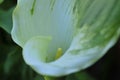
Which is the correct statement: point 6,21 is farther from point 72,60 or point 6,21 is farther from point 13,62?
point 72,60

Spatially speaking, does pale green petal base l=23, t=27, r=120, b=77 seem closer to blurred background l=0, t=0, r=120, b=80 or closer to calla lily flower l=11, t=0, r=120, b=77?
calla lily flower l=11, t=0, r=120, b=77

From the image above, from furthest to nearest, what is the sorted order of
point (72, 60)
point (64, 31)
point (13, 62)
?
point (13, 62), point (64, 31), point (72, 60)

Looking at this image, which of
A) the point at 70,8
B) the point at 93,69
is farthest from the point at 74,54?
the point at 93,69

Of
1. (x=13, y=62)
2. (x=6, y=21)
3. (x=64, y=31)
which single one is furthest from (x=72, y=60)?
(x=13, y=62)

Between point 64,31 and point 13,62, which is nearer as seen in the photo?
point 64,31

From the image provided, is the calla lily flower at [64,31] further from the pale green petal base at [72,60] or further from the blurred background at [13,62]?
the blurred background at [13,62]

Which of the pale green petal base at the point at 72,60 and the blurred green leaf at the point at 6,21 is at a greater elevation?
the pale green petal base at the point at 72,60

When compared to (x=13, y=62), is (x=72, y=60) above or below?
above

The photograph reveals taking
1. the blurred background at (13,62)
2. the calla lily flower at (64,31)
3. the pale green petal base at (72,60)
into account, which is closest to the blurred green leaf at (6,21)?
the blurred background at (13,62)
